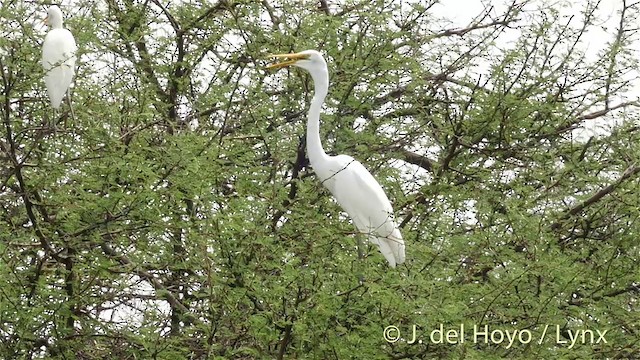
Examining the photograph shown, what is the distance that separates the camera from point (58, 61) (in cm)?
489

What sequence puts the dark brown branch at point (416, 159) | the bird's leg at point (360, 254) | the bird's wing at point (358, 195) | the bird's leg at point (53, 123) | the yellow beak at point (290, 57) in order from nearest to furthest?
1. the bird's leg at point (360, 254)
2. the bird's leg at point (53, 123)
3. the bird's wing at point (358, 195)
4. the yellow beak at point (290, 57)
5. the dark brown branch at point (416, 159)

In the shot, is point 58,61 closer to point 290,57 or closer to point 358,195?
point 290,57

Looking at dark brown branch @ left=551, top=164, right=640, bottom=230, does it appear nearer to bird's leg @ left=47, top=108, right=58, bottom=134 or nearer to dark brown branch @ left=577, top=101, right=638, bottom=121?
dark brown branch @ left=577, top=101, right=638, bottom=121

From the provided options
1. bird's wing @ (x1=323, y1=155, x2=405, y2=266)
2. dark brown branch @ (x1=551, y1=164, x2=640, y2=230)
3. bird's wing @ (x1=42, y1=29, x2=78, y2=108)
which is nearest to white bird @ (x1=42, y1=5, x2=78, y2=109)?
bird's wing @ (x1=42, y1=29, x2=78, y2=108)

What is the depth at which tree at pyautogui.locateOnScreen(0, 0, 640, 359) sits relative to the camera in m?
4.58

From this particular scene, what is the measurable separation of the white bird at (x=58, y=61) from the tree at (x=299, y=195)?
81mm

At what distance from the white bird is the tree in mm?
81

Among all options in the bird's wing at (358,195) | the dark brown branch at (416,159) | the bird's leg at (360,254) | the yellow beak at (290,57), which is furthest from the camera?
the dark brown branch at (416,159)

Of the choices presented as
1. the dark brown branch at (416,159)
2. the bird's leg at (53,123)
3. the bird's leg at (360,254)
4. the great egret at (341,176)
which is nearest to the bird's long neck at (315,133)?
the great egret at (341,176)

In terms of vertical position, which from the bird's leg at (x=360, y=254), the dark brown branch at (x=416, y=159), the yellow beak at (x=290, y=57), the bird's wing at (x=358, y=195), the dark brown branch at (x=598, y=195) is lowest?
the bird's leg at (x=360, y=254)

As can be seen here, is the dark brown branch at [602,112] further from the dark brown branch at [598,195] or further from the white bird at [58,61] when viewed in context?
the white bird at [58,61]

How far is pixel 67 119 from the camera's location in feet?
17.0

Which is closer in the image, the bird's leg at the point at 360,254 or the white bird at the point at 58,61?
the bird's leg at the point at 360,254

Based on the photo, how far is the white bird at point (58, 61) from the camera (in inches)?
195
